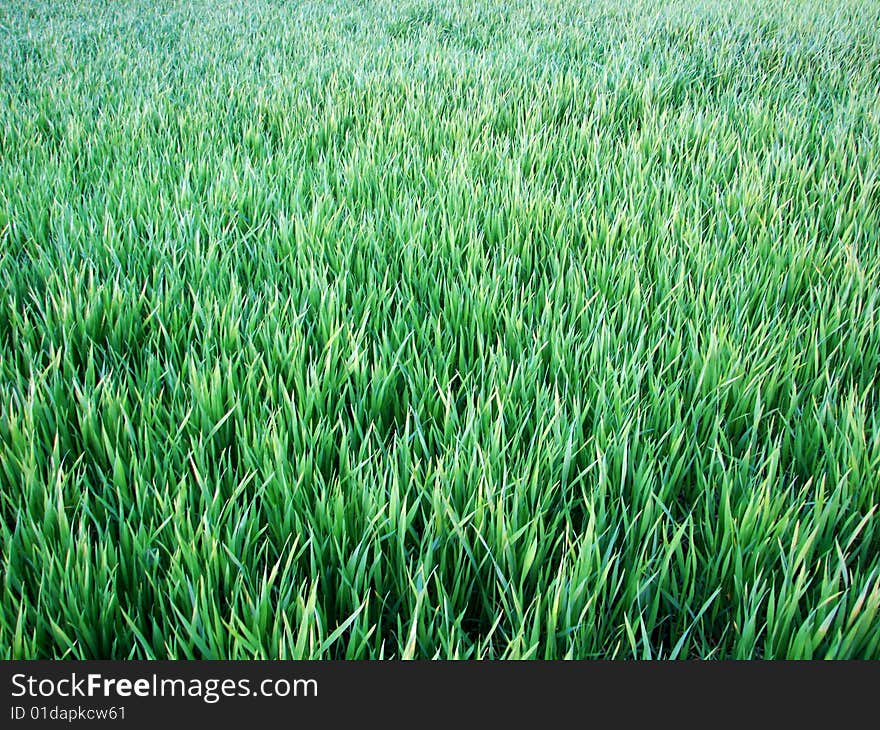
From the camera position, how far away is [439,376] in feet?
3.34

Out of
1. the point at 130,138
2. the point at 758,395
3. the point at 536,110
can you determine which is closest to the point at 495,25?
the point at 536,110

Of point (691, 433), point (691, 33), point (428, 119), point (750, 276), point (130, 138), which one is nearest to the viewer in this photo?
point (691, 433)

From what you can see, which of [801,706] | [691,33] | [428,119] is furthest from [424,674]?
[691,33]

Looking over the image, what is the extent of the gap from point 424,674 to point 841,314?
999 millimetres

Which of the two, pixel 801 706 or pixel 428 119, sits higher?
pixel 428 119

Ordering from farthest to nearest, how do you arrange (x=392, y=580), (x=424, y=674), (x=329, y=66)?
1. (x=329, y=66)
2. (x=392, y=580)
3. (x=424, y=674)

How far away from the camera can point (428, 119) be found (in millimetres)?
2293

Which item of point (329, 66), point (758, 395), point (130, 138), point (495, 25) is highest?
point (495, 25)

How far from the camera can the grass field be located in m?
0.67

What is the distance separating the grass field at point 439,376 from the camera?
0.67 meters

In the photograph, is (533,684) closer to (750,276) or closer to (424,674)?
(424,674)

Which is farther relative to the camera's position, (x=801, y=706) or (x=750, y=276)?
(x=750, y=276)

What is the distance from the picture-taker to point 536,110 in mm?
2314

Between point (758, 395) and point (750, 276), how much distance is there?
0.45m
